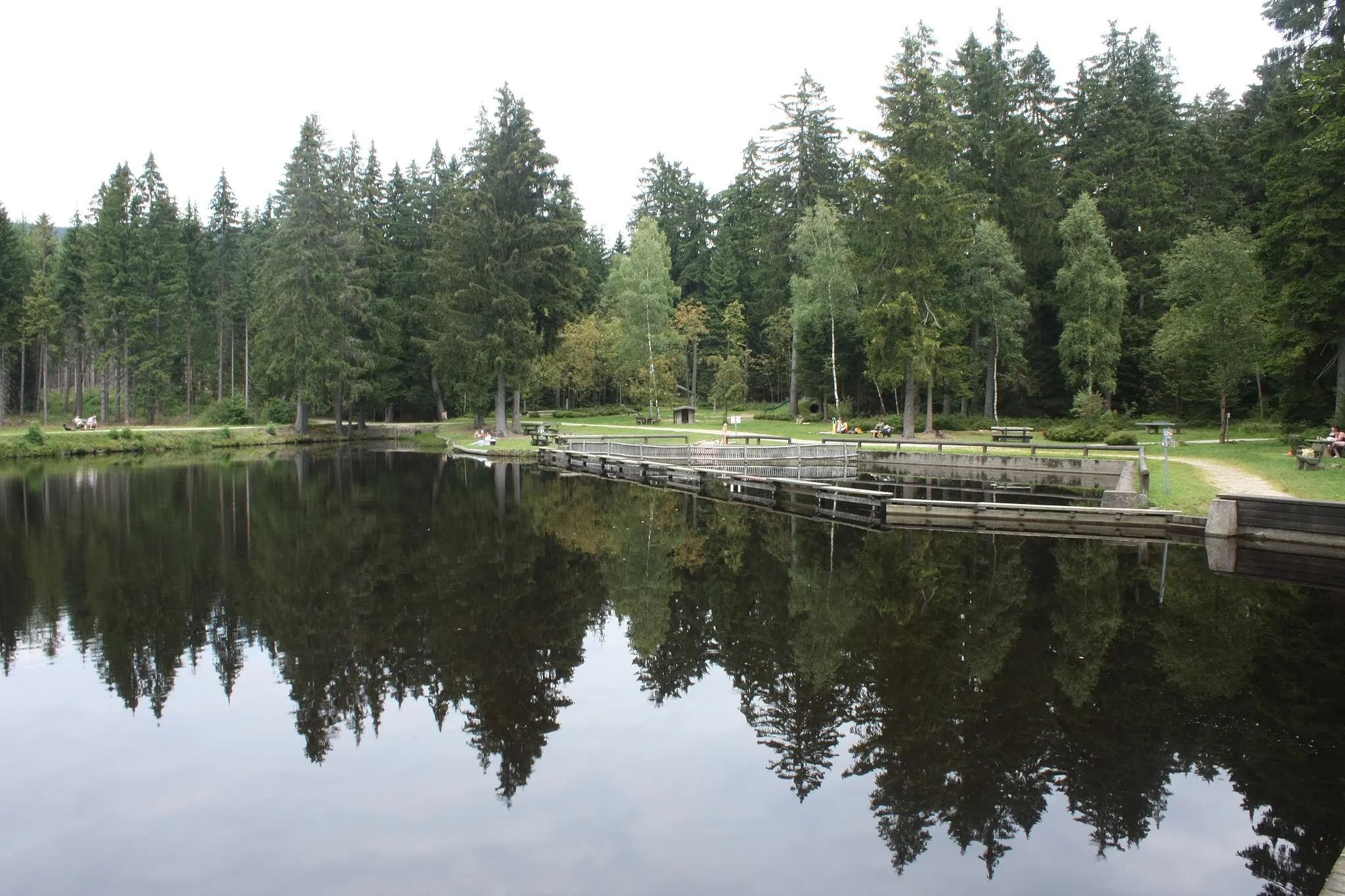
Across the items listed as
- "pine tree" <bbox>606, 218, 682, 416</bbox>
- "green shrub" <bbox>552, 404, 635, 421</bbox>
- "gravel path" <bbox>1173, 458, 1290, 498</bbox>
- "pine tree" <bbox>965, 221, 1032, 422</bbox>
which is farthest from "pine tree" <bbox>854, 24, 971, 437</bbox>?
"green shrub" <bbox>552, 404, 635, 421</bbox>

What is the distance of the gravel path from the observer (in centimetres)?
1960

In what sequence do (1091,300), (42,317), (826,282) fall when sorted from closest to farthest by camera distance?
(1091,300), (826,282), (42,317)

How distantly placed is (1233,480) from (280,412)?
53276 millimetres

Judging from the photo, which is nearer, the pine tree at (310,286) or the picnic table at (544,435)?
the picnic table at (544,435)

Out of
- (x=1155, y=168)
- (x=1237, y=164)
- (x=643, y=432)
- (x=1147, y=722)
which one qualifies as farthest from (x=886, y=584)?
(x=1237, y=164)

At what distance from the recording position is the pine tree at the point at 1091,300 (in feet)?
137

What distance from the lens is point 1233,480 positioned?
2195 cm

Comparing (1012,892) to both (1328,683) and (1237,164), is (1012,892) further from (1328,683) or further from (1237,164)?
(1237,164)

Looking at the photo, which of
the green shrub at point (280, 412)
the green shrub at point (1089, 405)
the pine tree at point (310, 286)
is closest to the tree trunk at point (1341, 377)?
the green shrub at point (1089, 405)

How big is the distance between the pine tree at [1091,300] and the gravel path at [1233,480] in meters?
Answer: 16.5

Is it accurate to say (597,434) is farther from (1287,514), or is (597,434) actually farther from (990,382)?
(1287,514)

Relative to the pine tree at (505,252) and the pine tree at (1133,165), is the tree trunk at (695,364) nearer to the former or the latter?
the pine tree at (505,252)

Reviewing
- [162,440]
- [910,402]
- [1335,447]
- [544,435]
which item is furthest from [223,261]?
[1335,447]

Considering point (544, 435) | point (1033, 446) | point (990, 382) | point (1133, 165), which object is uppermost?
point (1133, 165)
